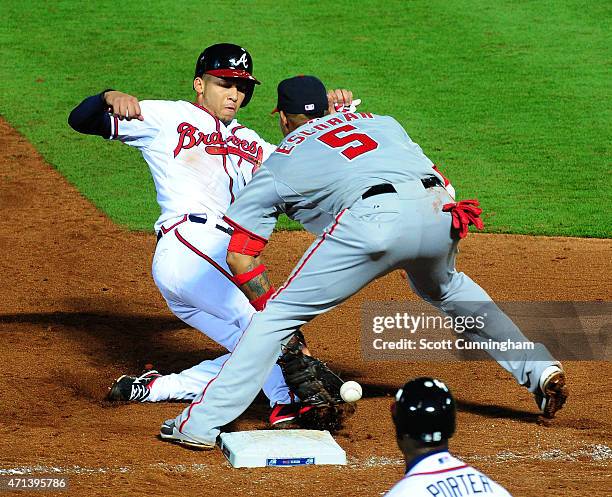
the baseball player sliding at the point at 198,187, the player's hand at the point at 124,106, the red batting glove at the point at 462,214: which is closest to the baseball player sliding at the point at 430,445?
the red batting glove at the point at 462,214

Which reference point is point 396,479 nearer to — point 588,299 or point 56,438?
point 56,438

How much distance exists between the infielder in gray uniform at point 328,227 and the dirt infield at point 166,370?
0.42 metres

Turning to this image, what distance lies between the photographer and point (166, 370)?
638 centimetres

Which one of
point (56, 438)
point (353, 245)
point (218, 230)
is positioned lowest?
point (56, 438)

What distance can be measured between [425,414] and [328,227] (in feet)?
6.34

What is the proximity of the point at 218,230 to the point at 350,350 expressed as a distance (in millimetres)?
1373

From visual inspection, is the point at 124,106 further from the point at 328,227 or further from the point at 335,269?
the point at 335,269

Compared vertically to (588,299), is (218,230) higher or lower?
higher

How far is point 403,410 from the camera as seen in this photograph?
3158 millimetres

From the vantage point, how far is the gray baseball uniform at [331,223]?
15.8ft

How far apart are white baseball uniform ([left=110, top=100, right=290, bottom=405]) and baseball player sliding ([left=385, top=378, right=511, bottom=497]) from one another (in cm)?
246

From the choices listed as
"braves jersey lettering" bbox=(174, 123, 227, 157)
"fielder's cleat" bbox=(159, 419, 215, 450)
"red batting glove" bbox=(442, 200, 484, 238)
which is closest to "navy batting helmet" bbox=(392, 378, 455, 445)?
"red batting glove" bbox=(442, 200, 484, 238)

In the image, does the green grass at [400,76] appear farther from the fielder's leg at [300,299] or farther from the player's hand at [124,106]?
the fielder's leg at [300,299]

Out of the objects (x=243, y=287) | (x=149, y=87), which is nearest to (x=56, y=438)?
(x=243, y=287)
